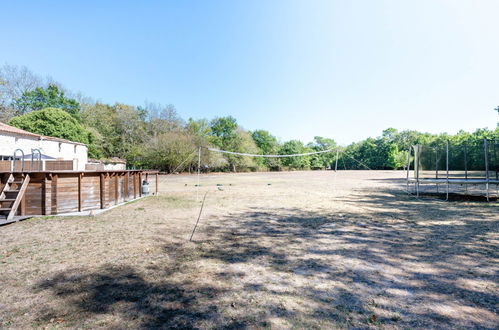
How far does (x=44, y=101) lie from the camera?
41.3m

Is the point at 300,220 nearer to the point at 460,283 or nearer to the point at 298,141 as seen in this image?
the point at 460,283

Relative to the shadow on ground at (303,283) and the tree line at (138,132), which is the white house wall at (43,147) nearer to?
the tree line at (138,132)

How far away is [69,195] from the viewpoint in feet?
32.8

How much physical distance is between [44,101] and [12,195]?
1667 inches

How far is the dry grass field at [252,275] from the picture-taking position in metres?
3.02

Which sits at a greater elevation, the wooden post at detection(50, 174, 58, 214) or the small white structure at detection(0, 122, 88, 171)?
the small white structure at detection(0, 122, 88, 171)

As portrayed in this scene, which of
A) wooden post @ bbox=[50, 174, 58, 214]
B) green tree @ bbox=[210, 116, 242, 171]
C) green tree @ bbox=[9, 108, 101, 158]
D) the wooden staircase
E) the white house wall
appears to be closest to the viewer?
the wooden staircase

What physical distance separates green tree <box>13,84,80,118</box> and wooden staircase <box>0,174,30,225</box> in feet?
133

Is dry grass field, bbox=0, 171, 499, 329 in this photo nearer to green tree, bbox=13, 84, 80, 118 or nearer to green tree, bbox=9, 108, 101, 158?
green tree, bbox=9, 108, 101, 158

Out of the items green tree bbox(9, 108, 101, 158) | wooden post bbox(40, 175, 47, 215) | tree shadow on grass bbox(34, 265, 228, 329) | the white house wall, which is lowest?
tree shadow on grass bbox(34, 265, 228, 329)

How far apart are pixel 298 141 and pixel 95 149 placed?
5597cm

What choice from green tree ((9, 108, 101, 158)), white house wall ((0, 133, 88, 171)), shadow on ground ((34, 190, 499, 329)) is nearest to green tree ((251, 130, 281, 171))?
green tree ((9, 108, 101, 158))

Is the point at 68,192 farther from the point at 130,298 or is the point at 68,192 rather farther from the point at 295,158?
the point at 295,158

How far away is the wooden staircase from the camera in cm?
860
